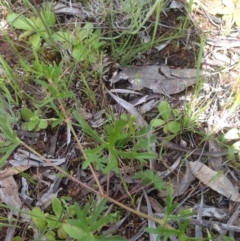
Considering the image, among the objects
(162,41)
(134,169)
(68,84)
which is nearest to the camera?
(134,169)

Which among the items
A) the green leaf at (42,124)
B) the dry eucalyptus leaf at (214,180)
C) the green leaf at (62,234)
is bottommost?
the dry eucalyptus leaf at (214,180)

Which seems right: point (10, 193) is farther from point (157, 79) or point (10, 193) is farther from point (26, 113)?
point (157, 79)

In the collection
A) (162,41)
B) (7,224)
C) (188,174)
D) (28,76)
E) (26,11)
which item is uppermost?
(26,11)

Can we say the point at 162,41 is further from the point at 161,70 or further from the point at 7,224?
the point at 7,224

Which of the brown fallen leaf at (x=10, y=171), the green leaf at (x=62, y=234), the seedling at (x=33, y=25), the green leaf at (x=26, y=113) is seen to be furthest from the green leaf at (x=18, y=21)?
the green leaf at (x=62, y=234)

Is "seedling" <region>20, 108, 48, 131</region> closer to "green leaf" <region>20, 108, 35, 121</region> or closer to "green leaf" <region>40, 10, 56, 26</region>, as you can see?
"green leaf" <region>20, 108, 35, 121</region>

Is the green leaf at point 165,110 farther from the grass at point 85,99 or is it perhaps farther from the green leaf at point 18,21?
the green leaf at point 18,21

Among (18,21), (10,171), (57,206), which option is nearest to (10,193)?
(10,171)

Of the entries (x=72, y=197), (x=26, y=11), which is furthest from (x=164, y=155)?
(x=26, y=11)
